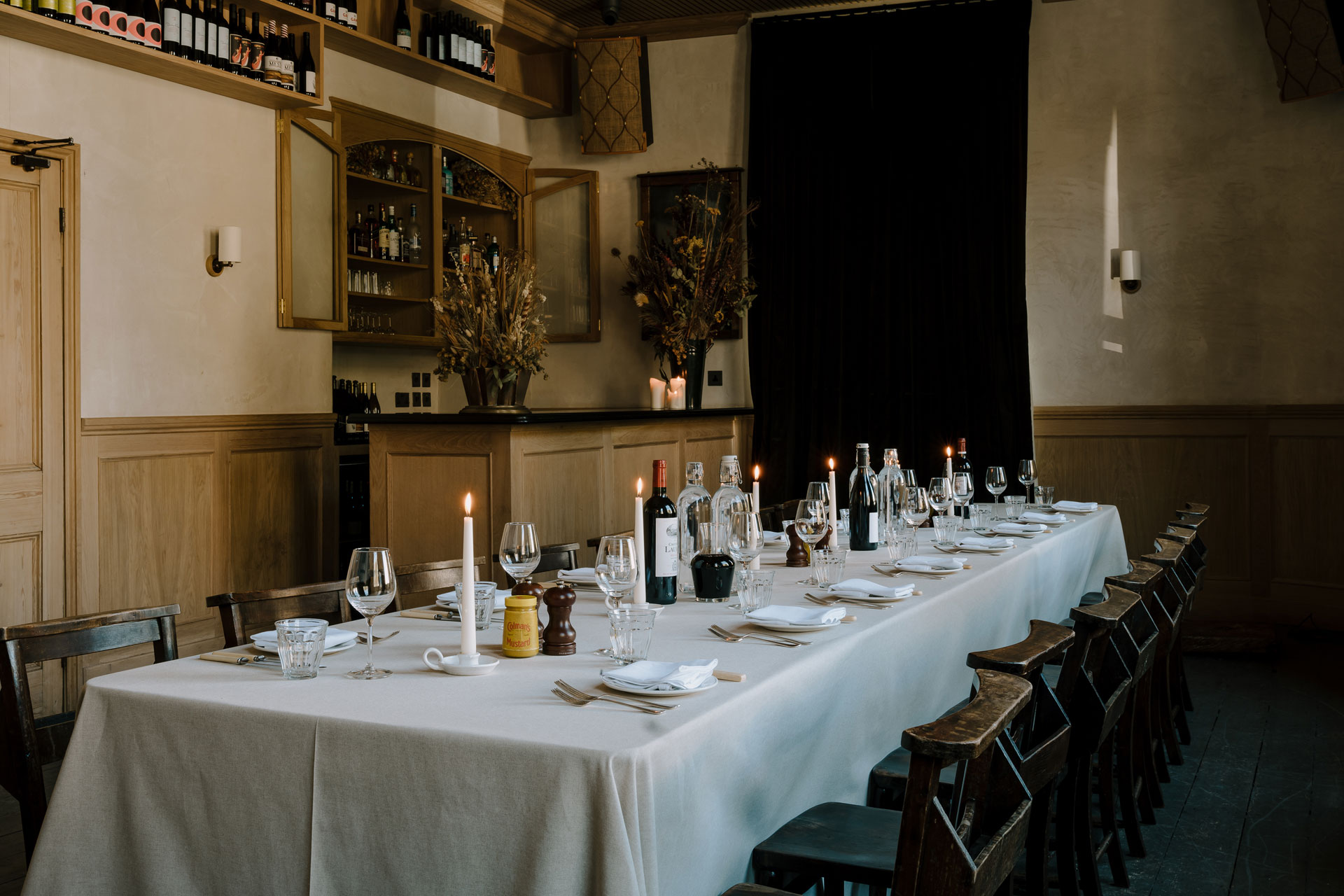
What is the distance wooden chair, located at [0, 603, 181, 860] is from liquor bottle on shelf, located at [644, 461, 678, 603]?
3.61 feet

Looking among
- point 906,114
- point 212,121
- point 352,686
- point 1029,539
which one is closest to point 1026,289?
point 906,114

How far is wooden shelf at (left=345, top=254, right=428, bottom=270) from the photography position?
Answer: 6133mm

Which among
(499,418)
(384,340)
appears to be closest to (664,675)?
(499,418)

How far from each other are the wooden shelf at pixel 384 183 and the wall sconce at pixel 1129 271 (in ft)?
13.5

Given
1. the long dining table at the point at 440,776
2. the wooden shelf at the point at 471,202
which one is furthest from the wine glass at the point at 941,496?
the wooden shelf at the point at 471,202

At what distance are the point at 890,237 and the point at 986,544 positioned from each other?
3.56 m

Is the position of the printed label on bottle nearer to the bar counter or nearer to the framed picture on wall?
the bar counter

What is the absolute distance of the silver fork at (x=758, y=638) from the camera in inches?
81.8

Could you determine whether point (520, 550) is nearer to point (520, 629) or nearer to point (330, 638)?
point (520, 629)

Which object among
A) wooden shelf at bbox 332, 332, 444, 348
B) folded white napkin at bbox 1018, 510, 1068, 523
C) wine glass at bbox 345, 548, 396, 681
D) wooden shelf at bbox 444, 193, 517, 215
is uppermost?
wooden shelf at bbox 444, 193, 517, 215

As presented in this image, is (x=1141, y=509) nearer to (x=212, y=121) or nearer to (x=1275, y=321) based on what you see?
(x=1275, y=321)

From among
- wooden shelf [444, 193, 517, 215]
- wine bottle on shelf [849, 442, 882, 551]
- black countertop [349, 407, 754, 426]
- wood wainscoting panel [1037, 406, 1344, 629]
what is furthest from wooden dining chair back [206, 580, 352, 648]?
wood wainscoting panel [1037, 406, 1344, 629]

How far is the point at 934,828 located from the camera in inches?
55.1

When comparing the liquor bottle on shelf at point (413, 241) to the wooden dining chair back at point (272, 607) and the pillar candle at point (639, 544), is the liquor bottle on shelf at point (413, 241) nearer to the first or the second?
the wooden dining chair back at point (272, 607)
